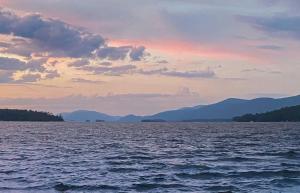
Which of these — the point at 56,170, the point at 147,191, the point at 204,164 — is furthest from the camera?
the point at 204,164

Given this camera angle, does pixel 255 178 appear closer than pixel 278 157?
Yes

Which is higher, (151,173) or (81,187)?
(151,173)

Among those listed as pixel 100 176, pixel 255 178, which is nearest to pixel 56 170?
pixel 100 176

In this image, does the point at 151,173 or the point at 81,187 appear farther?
the point at 151,173

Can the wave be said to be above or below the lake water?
below

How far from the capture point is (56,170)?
160 ft

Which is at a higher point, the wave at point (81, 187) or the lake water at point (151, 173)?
the lake water at point (151, 173)

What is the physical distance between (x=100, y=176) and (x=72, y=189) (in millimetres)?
7514

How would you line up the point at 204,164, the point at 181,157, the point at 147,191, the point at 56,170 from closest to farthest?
the point at 147,191
the point at 56,170
the point at 204,164
the point at 181,157

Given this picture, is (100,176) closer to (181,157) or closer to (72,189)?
(72,189)

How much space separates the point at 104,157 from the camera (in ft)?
209

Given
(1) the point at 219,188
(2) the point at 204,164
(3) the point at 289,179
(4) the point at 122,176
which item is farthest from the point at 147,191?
(2) the point at 204,164

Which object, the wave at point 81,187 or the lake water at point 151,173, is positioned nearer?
the wave at point 81,187

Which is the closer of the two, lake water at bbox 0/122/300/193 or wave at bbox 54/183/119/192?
wave at bbox 54/183/119/192
